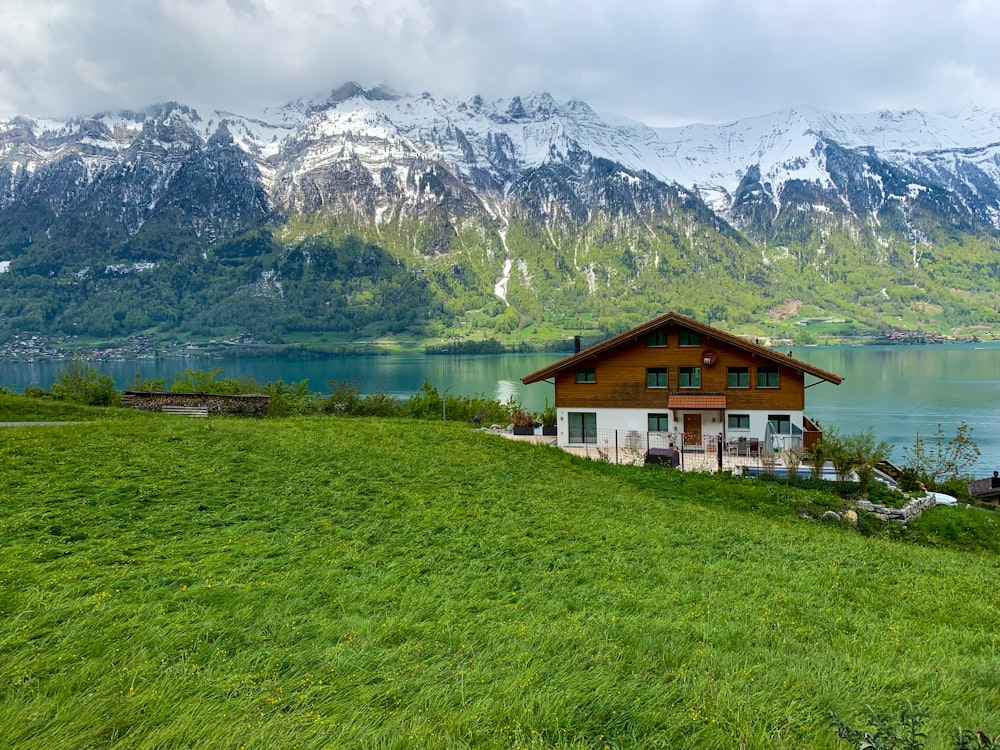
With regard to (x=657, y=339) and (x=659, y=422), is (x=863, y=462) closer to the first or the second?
(x=659, y=422)

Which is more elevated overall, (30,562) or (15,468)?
(15,468)

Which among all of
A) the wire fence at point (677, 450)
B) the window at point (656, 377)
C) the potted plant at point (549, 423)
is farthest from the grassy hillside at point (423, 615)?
the potted plant at point (549, 423)

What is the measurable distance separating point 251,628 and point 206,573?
2417mm

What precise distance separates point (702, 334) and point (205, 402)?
88.7 feet

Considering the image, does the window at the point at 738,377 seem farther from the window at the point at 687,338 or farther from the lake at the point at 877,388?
the lake at the point at 877,388

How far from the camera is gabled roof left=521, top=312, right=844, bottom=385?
31.4 meters

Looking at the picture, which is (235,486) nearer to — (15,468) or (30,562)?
(15,468)

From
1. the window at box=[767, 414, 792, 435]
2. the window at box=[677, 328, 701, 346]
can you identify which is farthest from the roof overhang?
the window at box=[767, 414, 792, 435]

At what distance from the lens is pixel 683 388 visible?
110 ft

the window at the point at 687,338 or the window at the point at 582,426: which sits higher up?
the window at the point at 687,338

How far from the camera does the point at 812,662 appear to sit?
283 inches

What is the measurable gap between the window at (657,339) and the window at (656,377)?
1448mm

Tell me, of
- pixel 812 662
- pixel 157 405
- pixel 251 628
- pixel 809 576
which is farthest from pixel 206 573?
pixel 157 405

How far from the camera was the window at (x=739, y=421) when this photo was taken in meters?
32.9
